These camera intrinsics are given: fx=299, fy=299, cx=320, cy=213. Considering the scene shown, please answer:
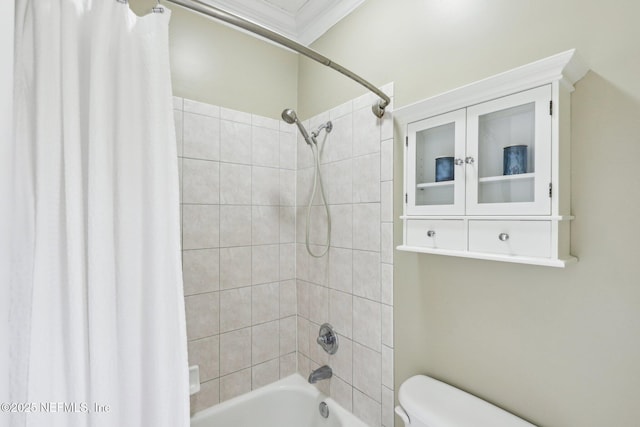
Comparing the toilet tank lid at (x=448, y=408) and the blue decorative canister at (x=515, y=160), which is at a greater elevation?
the blue decorative canister at (x=515, y=160)

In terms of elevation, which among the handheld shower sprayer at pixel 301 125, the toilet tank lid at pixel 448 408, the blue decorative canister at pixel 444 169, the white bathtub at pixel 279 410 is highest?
the handheld shower sprayer at pixel 301 125

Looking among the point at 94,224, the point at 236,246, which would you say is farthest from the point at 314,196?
the point at 94,224

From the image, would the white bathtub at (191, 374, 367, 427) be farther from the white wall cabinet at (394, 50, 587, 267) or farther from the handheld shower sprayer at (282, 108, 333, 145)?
the handheld shower sprayer at (282, 108, 333, 145)

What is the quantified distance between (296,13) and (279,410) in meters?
2.36

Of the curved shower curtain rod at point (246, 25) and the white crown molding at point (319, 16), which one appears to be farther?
the white crown molding at point (319, 16)

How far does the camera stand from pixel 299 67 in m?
1.95

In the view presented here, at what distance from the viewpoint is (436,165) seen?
109 centimetres

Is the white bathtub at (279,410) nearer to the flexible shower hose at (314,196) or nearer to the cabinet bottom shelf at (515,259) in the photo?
the flexible shower hose at (314,196)

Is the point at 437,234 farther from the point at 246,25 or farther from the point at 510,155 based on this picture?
the point at 246,25

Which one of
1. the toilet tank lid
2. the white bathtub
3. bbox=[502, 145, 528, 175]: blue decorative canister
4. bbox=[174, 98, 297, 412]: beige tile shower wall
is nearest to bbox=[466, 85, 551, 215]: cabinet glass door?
bbox=[502, 145, 528, 175]: blue decorative canister

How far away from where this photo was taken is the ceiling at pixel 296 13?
1617 millimetres

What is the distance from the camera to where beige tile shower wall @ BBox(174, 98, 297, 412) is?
5.13ft

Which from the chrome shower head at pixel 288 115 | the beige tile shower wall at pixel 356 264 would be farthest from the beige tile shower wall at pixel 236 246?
the chrome shower head at pixel 288 115

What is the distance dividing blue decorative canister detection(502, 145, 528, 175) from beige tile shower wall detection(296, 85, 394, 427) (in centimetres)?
52
